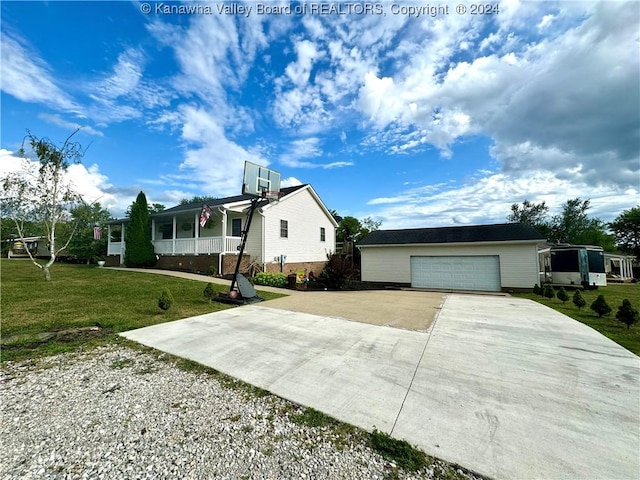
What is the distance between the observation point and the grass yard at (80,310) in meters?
4.73

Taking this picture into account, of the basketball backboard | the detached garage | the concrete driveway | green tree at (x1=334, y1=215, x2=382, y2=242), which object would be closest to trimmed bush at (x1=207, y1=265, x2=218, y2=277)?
the basketball backboard

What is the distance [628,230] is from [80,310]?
180ft

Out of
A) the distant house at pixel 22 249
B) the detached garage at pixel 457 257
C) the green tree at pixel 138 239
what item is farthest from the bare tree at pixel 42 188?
the distant house at pixel 22 249

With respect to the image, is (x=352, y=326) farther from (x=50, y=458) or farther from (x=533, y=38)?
(x=533, y=38)

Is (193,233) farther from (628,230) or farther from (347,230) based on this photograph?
(628,230)

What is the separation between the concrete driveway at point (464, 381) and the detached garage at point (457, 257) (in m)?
7.98

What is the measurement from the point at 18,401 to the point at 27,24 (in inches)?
376

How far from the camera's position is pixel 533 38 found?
7.93 m

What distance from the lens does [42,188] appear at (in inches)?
412

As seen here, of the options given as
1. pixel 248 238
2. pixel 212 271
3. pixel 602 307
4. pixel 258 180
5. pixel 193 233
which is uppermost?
pixel 258 180

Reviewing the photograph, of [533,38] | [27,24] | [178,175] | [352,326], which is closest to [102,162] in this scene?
[27,24]

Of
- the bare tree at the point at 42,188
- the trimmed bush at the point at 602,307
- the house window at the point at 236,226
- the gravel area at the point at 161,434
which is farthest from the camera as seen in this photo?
the house window at the point at 236,226

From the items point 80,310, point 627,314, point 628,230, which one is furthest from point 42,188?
point 628,230

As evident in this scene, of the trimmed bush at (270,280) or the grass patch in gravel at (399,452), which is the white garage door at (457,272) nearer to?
the trimmed bush at (270,280)
